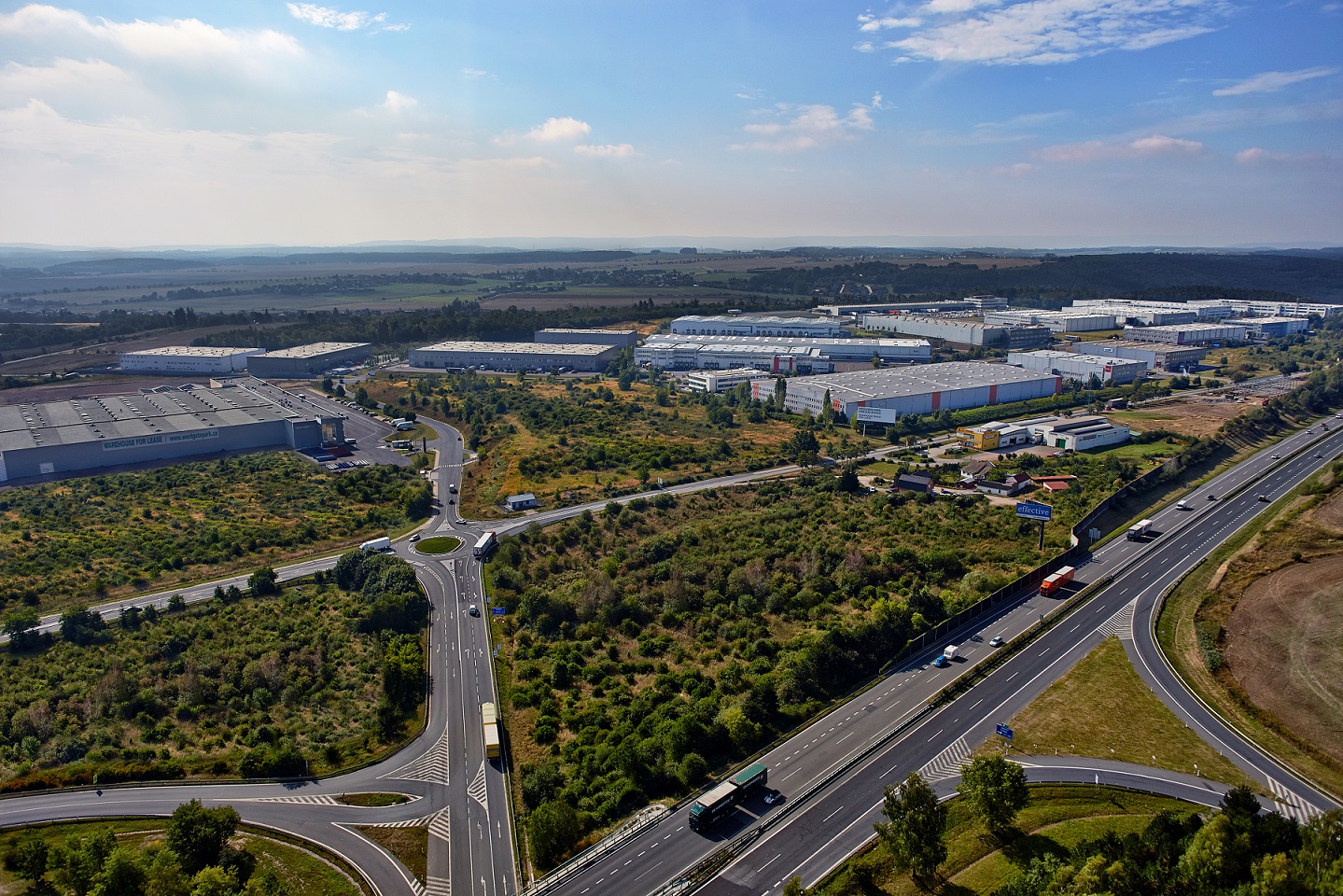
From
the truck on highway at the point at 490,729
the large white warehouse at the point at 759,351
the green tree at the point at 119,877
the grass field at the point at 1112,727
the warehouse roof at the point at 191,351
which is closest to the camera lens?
the green tree at the point at 119,877

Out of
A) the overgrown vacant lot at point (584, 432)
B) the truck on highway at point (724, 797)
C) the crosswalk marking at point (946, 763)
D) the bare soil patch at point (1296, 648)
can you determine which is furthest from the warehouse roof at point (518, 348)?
the truck on highway at point (724, 797)

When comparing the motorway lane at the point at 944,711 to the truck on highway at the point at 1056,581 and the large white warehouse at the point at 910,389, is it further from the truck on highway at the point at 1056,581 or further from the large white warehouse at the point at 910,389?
the large white warehouse at the point at 910,389

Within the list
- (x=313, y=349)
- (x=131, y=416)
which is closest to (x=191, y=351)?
(x=313, y=349)

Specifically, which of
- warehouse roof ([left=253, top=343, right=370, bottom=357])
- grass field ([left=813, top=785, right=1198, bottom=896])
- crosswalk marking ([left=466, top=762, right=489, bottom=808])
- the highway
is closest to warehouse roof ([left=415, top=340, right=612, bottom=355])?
warehouse roof ([left=253, top=343, right=370, bottom=357])

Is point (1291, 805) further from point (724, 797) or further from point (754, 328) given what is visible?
point (754, 328)

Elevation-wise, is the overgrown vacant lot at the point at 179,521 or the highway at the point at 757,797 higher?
the overgrown vacant lot at the point at 179,521

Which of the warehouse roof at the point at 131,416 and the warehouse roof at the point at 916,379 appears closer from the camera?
the warehouse roof at the point at 131,416

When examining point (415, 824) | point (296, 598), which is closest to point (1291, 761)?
point (415, 824)
